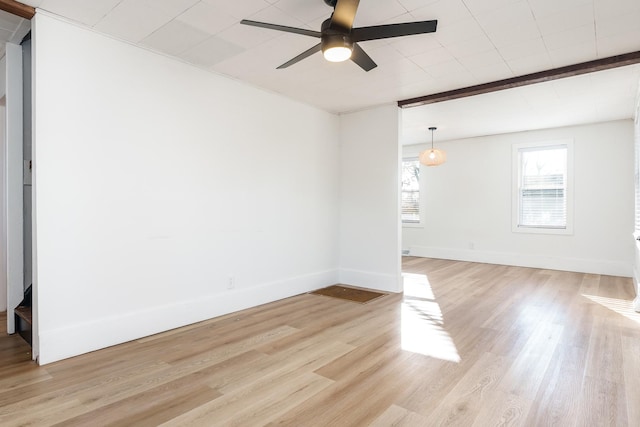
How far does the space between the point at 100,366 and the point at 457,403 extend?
233 centimetres

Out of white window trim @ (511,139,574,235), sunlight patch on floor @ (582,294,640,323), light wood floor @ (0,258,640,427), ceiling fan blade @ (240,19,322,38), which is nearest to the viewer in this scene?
light wood floor @ (0,258,640,427)

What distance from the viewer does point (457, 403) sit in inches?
79.7

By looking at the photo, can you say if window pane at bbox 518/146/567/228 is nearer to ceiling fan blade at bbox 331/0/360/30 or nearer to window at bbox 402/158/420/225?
window at bbox 402/158/420/225

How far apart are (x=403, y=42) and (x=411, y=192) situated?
5.47 m

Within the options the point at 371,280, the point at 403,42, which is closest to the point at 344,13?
the point at 403,42

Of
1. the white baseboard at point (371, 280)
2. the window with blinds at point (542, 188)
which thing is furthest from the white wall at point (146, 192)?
the window with blinds at point (542, 188)

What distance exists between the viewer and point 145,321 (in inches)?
121

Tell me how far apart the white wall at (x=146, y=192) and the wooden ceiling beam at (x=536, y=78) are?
1692 millimetres

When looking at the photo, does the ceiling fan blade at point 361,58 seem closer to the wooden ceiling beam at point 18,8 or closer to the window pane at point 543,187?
the wooden ceiling beam at point 18,8

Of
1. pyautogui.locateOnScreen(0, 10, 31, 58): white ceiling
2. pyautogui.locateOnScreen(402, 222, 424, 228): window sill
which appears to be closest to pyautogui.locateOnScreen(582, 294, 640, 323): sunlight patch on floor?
pyautogui.locateOnScreen(402, 222, 424, 228): window sill

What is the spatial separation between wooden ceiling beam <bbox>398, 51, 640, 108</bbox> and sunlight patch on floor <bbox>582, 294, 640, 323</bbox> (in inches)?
95.6

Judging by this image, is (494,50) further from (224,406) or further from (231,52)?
(224,406)

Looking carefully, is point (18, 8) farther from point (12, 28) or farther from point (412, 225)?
point (412, 225)

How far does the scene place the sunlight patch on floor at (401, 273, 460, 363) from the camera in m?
2.79
